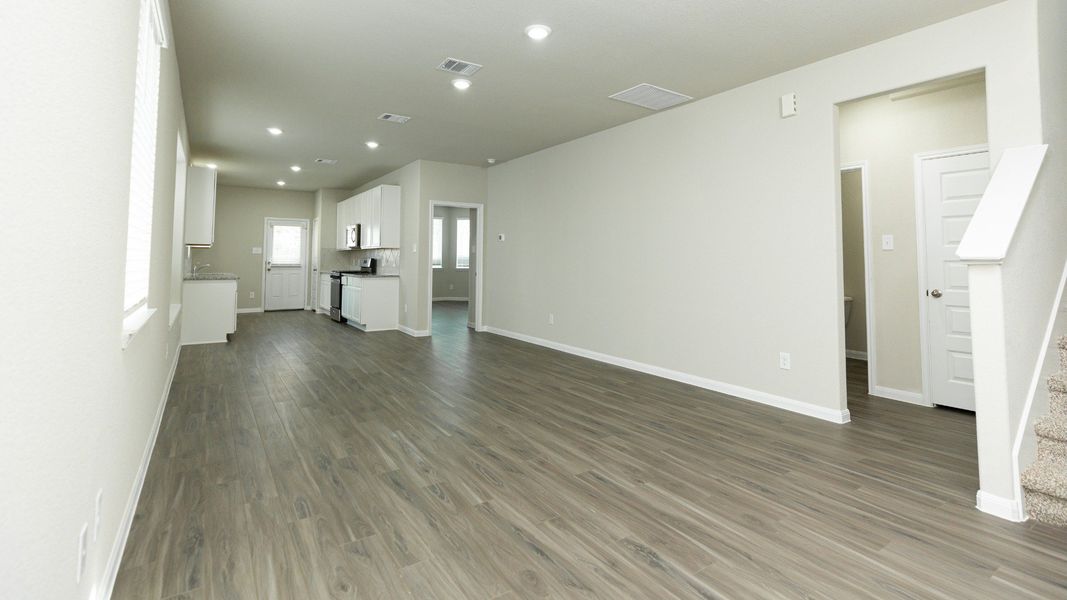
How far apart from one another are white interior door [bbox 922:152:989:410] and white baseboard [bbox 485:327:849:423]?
40.5 inches

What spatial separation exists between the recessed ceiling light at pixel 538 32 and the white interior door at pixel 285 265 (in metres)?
8.83

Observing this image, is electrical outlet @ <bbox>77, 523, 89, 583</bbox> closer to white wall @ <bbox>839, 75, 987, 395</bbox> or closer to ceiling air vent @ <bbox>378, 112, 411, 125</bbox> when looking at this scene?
ceiling air vent @ <bbox>378, 112, 411, 125</bbox>

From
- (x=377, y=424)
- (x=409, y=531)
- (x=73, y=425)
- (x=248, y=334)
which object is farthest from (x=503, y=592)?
(x=248, y=334)

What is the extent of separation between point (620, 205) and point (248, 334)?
5.78 m

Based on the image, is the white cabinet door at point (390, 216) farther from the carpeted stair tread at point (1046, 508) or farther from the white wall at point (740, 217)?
the carpeted stair tread at point (1046, 508)

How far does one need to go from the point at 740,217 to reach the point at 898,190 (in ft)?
4.54

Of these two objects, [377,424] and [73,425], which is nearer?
[73,425]

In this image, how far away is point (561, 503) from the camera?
219 centimetres

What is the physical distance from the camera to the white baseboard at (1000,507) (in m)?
2.08

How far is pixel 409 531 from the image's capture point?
76.5 inches

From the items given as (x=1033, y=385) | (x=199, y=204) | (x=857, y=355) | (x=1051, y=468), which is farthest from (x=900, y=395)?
(x=199, y=204)

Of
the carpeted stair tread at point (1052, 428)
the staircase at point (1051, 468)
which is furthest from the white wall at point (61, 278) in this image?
the carpeted stair tread at point (1052, 428)

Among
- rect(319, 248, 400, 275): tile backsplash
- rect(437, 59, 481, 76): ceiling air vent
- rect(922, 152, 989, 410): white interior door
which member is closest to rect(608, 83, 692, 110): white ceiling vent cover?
rect(437, 59, 481, 76): ceiling air vent

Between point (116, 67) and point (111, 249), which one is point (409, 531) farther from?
point (116, 67)
